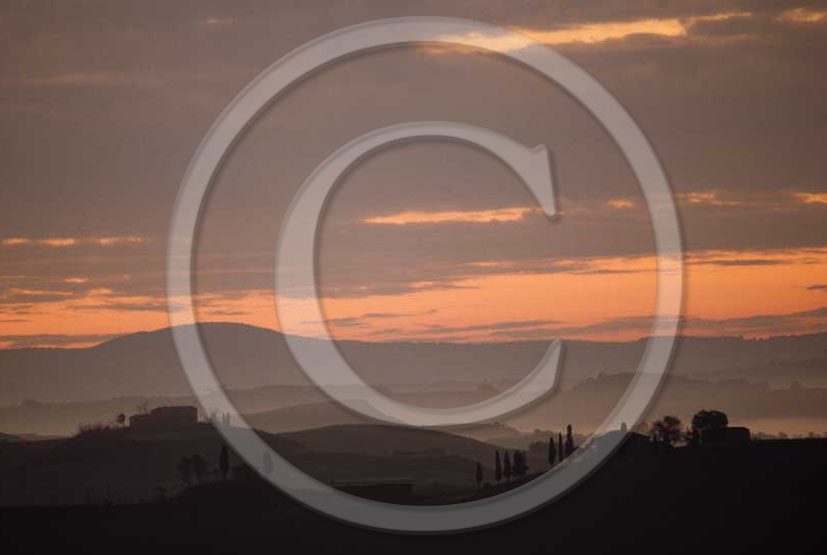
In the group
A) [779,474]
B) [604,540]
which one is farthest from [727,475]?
[604,540]

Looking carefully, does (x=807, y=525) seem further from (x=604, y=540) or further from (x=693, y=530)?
(x=604, y=540)

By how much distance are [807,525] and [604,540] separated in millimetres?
32463

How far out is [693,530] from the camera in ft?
631

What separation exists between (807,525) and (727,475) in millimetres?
17506

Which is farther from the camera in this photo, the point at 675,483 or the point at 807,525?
the point at 675,483

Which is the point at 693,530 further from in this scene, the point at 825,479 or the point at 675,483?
the point at 825,479

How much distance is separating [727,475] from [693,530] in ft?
39.2

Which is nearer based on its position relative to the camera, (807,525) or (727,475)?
(807,525)

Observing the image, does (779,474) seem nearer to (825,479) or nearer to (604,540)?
(825,479)

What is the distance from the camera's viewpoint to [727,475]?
198 metres

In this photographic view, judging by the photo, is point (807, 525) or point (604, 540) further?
point (604, 540)

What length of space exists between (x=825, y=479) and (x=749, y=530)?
17088 mm

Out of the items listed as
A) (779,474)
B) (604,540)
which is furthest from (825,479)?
(604,540)

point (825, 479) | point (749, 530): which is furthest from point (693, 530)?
point (825, 479)
